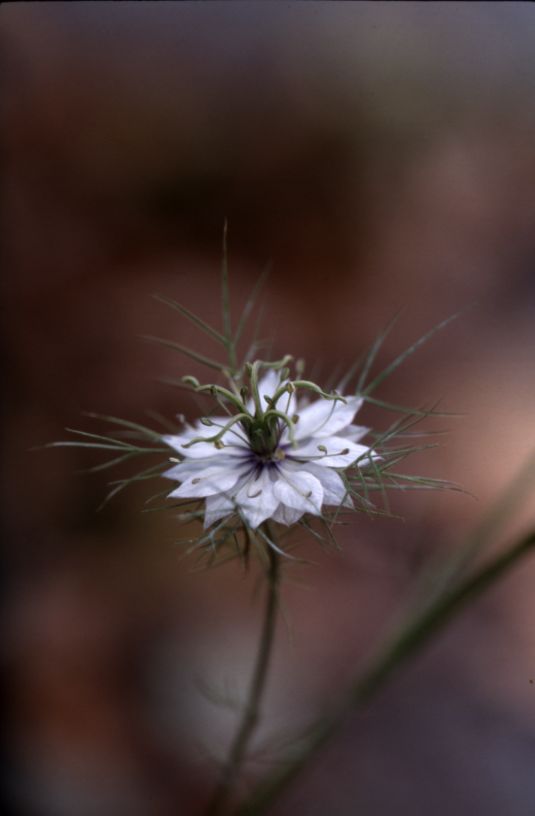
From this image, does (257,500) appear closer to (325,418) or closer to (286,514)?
(286,514)

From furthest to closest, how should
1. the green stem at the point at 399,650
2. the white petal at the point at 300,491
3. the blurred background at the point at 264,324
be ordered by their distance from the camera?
the blurred background at the point at 264,324 → the green stem at the point at 399,650 → the white petal at the point at 300,491

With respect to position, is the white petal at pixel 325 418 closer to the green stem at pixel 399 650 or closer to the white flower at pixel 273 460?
the white flower at pixel 273 460

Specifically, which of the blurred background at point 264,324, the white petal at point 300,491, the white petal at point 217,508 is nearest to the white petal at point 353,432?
the white petal at point 300,491

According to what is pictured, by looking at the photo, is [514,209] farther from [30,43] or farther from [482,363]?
[30,43]

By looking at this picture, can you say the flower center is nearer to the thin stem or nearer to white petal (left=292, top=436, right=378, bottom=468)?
white petal (left=292, top=436, right=378, bottom=468)

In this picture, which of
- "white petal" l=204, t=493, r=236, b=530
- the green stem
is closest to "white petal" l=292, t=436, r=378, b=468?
"white petal" l=204, t=493, r=236, b=530

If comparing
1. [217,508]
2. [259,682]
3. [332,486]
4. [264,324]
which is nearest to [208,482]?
[217,508]
